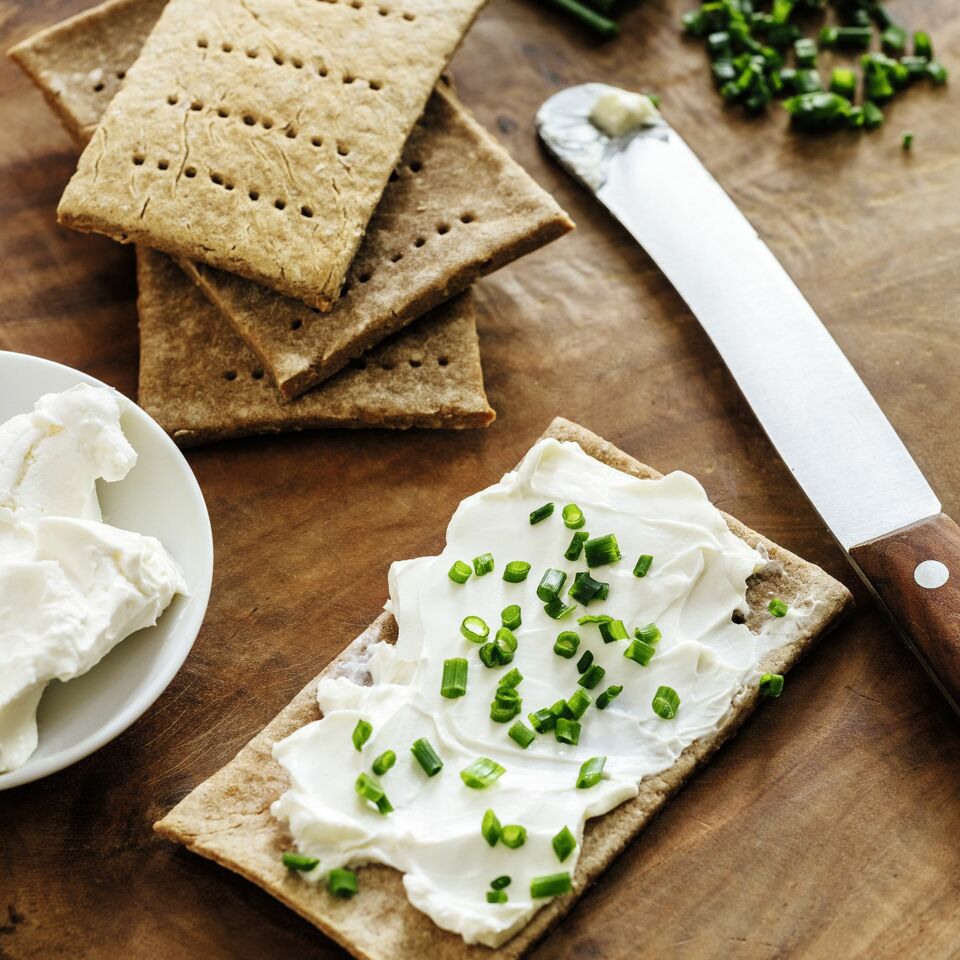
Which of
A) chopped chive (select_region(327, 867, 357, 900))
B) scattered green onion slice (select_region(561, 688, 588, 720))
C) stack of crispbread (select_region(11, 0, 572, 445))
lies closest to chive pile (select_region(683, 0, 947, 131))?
stack of crispbread (select_region(11, 0, 572, 445))

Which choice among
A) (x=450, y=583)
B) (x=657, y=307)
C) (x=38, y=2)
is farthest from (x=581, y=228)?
(x=38, y=2)

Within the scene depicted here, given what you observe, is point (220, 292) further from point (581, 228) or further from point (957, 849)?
point (957, 849)

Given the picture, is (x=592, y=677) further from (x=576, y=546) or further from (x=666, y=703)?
(x=576, y=546)

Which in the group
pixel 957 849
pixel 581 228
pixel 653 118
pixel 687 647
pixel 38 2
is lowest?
pixel 957 849

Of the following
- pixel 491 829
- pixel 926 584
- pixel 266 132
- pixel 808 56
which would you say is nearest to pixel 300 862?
pixel 491 829

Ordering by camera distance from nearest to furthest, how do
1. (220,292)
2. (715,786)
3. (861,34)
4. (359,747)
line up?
(359,747)
(715,786)
(220,292)
(861,34)

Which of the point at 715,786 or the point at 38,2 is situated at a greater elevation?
the point at 38,2

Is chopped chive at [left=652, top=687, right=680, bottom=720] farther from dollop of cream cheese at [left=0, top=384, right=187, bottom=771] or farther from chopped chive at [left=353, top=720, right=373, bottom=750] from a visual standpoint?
dollop of cream cheese at [left=0, top=384, right=187, bottom=771]

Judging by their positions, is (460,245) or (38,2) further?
(38,2)
